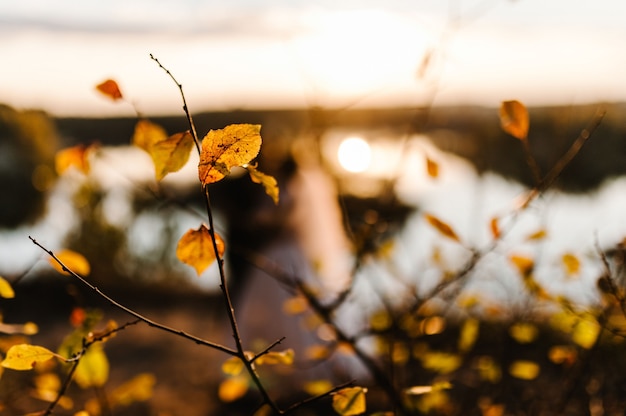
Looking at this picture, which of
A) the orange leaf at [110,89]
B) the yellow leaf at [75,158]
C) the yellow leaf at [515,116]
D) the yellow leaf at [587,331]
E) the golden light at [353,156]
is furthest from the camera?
the golden light at [353,156]

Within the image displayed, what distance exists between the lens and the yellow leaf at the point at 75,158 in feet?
4.18

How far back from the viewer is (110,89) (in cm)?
93

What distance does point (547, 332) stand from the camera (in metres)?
5.17

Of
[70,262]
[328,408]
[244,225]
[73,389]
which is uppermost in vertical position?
[244,225]

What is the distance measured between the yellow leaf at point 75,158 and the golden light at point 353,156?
12.8m

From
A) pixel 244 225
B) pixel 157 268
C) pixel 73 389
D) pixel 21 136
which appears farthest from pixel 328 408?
pixel 21 136

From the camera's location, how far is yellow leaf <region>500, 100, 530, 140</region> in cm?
105

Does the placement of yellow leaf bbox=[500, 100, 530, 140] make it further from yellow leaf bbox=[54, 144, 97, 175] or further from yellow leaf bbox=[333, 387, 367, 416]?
yellow leaf bbox=[54, 144, 97, 175]

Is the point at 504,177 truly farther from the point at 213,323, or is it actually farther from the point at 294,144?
the point at 294,144

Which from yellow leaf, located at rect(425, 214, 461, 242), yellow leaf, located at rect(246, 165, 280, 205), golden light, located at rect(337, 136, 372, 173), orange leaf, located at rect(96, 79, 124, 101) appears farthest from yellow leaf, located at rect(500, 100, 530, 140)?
golden light, located at rect(337, 136, 372, 173)

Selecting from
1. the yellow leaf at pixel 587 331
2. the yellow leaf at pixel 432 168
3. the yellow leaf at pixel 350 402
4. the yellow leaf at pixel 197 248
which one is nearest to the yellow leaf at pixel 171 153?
the yellow leaf at pixel 197 248

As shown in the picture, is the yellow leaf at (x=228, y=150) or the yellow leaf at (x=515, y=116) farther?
the yellow leaf at (x=515, y=116)

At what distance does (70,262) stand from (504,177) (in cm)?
1760

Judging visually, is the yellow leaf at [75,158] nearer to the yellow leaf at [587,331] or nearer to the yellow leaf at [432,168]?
the yellow leaf at [432,168]
